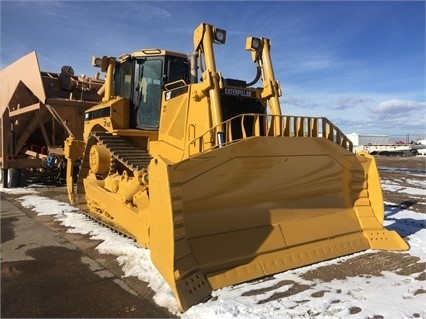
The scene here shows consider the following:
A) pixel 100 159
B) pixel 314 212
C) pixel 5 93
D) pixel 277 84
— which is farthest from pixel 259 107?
pixel 5 93

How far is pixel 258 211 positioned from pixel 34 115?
30.7 ft

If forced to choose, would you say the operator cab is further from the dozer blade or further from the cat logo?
the dozer blade

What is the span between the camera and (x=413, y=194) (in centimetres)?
1088

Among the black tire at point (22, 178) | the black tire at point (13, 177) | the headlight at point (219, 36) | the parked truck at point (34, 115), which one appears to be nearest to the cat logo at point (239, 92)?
the headlight at point (219, 36)

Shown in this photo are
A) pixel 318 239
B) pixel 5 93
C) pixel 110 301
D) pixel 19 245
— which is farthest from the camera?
pixel 5 93

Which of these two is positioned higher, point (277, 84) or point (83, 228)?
point (277, 84)

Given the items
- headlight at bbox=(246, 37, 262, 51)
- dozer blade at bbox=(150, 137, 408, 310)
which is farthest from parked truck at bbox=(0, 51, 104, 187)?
dozer blade at bbox=(150, 137, 408, 310)

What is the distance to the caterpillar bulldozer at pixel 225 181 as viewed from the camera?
12.9 ft

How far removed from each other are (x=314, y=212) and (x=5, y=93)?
10697 millimetres

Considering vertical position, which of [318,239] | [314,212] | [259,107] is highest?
[259,107]

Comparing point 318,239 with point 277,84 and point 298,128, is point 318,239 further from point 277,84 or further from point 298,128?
point 277,84

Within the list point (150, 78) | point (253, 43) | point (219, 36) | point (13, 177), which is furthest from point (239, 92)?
point (13, 177)

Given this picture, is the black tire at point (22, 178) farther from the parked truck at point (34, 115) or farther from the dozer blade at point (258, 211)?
the dozer blade at point (258, 211)

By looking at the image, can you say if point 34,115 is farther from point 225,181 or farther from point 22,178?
point 225,181
